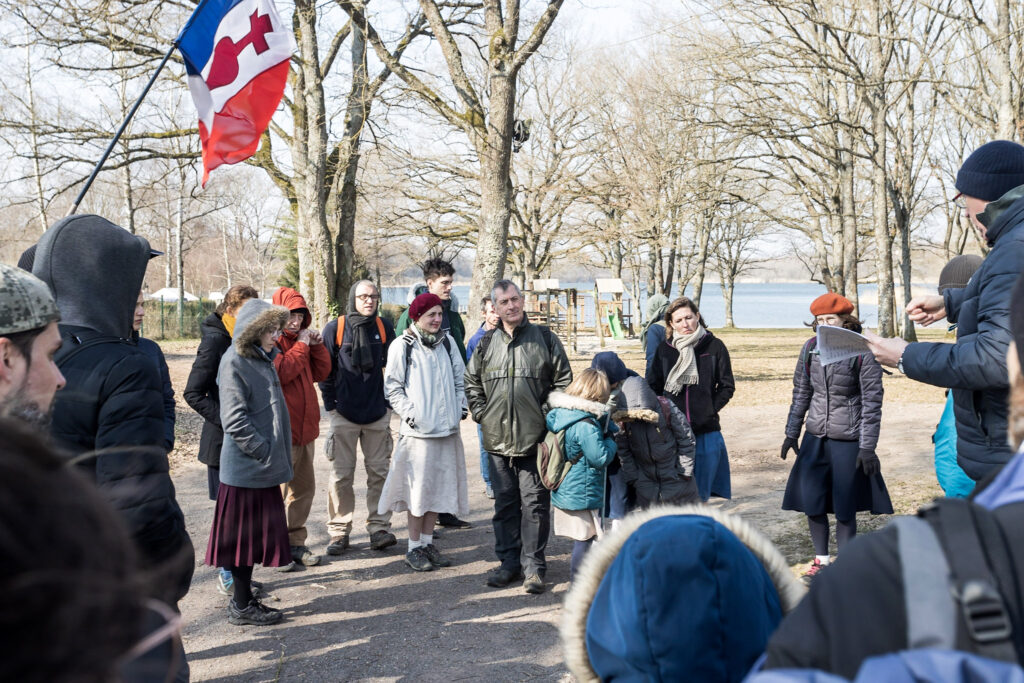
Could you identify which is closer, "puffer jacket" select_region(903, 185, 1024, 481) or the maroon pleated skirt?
"puffer jacket" select_region(903, 185, 1024, 481)

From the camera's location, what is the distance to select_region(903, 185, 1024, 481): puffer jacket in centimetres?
268

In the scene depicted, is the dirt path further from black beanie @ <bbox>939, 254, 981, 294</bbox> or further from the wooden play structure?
the wooden play structure

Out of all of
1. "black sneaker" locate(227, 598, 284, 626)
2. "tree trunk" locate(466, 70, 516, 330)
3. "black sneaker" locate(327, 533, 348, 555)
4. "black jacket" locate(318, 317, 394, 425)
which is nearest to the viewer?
"black sneaker" locate(227, 598, 284, 626)

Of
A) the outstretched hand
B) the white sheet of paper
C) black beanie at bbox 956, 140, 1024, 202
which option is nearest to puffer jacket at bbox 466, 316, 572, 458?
the white sheet of paper

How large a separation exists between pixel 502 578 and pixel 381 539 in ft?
4.17

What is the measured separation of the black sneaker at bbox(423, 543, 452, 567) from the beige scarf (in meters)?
2.20

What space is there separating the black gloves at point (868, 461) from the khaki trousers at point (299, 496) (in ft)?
12.9

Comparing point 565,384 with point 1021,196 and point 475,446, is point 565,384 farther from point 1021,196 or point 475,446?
point 475,446

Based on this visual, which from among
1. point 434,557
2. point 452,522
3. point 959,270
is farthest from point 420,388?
point 959,270

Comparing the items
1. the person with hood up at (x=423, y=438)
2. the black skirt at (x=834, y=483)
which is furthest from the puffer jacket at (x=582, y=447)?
the black skirt at (x=834, y=483)

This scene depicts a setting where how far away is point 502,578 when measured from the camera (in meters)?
5.51

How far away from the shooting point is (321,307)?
48.3ft

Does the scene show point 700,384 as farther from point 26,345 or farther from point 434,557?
point 26,345

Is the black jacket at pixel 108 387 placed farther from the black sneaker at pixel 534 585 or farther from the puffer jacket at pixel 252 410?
the black sneaker at pixel 534 585
